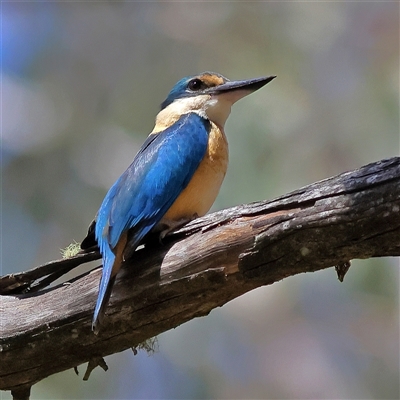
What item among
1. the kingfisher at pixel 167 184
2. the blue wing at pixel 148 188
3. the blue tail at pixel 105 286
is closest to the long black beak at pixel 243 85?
the kingfisher at pixel 167 184

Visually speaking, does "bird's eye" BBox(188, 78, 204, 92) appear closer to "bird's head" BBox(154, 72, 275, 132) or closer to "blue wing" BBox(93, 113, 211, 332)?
"bird's head" BBox(154, 72, 275, 132)

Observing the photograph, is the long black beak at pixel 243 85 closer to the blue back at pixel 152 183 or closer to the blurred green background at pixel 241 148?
the blue back at pixel 152 183

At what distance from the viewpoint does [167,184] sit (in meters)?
3.14

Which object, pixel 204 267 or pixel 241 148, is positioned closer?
pixel 204 267

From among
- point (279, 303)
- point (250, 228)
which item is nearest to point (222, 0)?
point (279, 303)

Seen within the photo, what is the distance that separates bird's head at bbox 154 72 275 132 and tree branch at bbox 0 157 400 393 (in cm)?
118

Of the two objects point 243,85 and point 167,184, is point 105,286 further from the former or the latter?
point 243,85

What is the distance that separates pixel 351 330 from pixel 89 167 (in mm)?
2883

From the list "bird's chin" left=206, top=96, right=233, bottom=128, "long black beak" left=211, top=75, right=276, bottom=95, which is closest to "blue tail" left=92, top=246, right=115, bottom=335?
"bird's chin" left=206, top=96, right=233, bottom=128

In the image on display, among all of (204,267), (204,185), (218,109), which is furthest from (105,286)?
(218,109)

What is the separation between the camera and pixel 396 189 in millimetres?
2213

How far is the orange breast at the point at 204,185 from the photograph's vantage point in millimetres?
3238

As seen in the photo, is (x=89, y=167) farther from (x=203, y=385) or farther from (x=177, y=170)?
(x=177, y=170)

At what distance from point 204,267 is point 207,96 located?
153 cm
